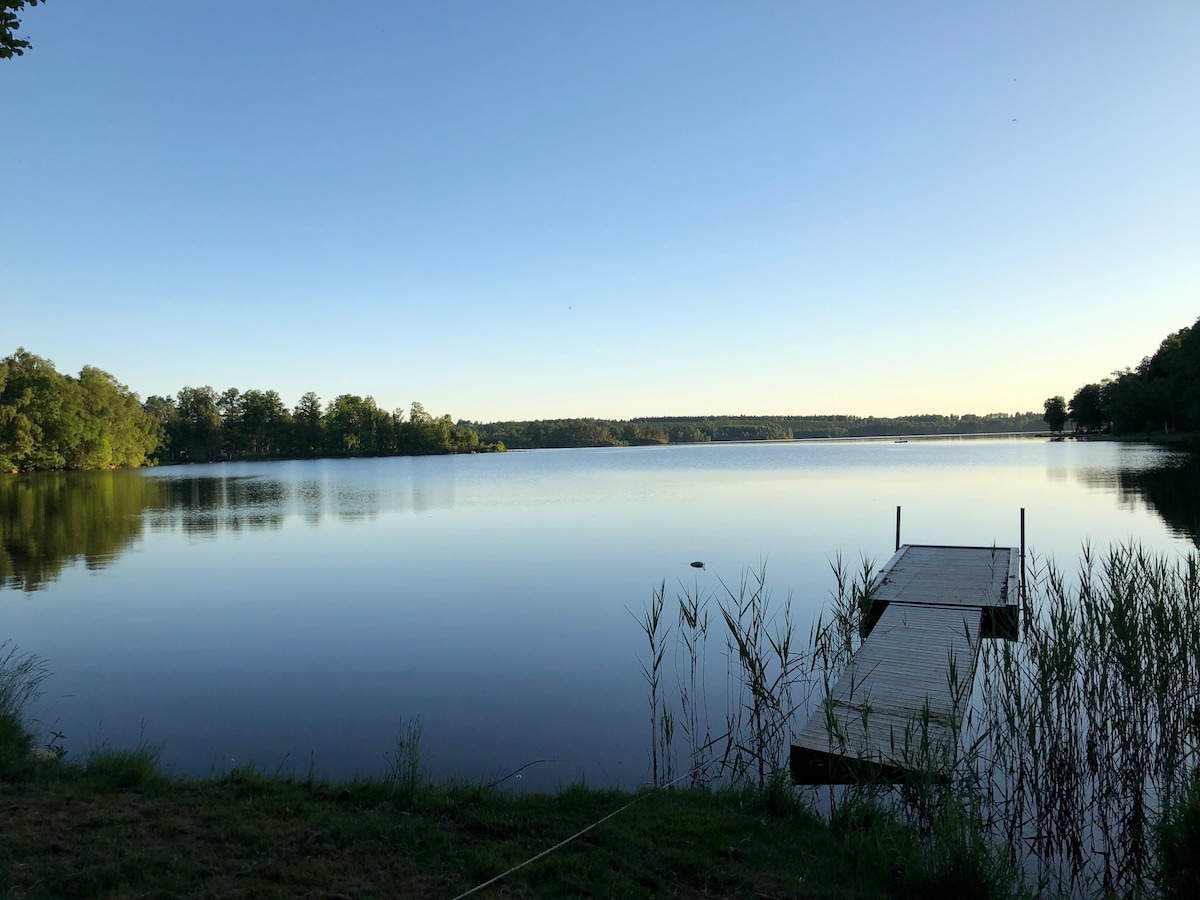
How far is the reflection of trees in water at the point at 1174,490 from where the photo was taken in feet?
71.0

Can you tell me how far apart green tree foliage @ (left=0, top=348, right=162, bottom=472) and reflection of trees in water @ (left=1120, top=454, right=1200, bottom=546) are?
81965 millimetres

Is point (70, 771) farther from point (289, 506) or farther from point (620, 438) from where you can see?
point (620, 438)

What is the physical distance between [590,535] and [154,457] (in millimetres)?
98513

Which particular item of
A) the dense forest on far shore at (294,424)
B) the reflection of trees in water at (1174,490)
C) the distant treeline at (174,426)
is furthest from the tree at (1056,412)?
the distant treeline at (174,426)

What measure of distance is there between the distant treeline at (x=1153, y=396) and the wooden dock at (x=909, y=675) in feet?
197

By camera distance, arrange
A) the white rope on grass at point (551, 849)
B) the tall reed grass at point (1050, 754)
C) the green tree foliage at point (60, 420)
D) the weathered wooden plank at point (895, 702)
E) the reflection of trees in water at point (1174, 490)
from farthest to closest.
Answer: the green tree foliage at point (60, 420) → the reflection of trees in water at point (1174, 490) → the weathered wooden plank at point (895, 702) → the tall reed grass at point (1050, 754) → the white rope on grass at point (551, 849)

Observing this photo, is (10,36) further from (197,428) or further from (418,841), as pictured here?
(197,428)

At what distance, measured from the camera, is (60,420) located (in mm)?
Answer: 71625

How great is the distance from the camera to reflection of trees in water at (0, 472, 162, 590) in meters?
18.6

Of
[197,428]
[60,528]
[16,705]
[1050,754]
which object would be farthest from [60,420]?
[1050,754]

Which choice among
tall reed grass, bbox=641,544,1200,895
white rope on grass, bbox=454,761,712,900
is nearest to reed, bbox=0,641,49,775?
white rope on grass, bbox=454,761,712,900

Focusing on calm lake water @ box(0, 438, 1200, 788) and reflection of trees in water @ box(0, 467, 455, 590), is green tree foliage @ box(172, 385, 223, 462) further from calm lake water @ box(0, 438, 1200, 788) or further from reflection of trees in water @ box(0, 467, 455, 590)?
calm lake water @ box(0, 438, 1200, 788)

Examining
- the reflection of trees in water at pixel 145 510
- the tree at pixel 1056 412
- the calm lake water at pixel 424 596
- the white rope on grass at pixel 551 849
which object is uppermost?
the tree at pixel 1056 412

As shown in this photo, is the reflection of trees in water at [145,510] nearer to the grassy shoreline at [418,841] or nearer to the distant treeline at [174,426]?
the grassy shoreline at [418,841]
